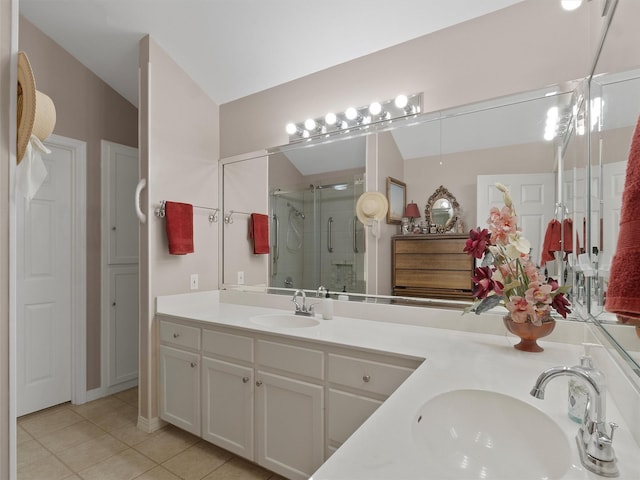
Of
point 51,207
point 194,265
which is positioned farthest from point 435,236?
point 51,207

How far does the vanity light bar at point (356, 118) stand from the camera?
6.58 feet

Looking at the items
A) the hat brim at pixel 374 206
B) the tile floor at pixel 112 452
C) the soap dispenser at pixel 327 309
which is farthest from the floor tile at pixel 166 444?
the hat brim at pixel 374 206

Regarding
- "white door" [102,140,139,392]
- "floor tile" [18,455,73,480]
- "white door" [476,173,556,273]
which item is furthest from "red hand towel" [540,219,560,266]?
"white door" [102,140,139,392]

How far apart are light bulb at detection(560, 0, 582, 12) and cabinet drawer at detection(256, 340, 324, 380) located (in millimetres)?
1918

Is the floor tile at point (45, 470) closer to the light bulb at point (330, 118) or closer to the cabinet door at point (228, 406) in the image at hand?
the cabinet door at point (228, 406)

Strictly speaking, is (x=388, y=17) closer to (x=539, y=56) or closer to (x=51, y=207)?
(x=539, y=56)

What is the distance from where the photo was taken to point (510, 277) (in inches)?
55.4

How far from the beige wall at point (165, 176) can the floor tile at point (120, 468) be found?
30 cm

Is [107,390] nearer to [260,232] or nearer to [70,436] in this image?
[70,436]

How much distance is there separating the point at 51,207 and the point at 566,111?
338 cm

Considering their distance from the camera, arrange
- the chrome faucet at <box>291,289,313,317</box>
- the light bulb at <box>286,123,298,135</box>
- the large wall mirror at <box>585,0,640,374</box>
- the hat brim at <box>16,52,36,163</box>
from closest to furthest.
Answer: the large wall mirror at <box>585,0,640,374</box>
the hat brim at <box>16,52,36,163</box>
the chrome faucet at <box>291,289,313,317</box>
the light bulb at <box>286,123,298,135</box>

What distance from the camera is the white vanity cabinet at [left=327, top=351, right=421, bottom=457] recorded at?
1438mm

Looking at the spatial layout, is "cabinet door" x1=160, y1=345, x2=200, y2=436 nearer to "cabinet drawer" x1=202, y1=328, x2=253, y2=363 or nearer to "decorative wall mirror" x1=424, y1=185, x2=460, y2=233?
"cabinet drawer" x1=202, y1=328, x2=253, y2=363

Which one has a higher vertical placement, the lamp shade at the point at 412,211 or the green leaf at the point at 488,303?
the lamp shade at the point at 412,211
